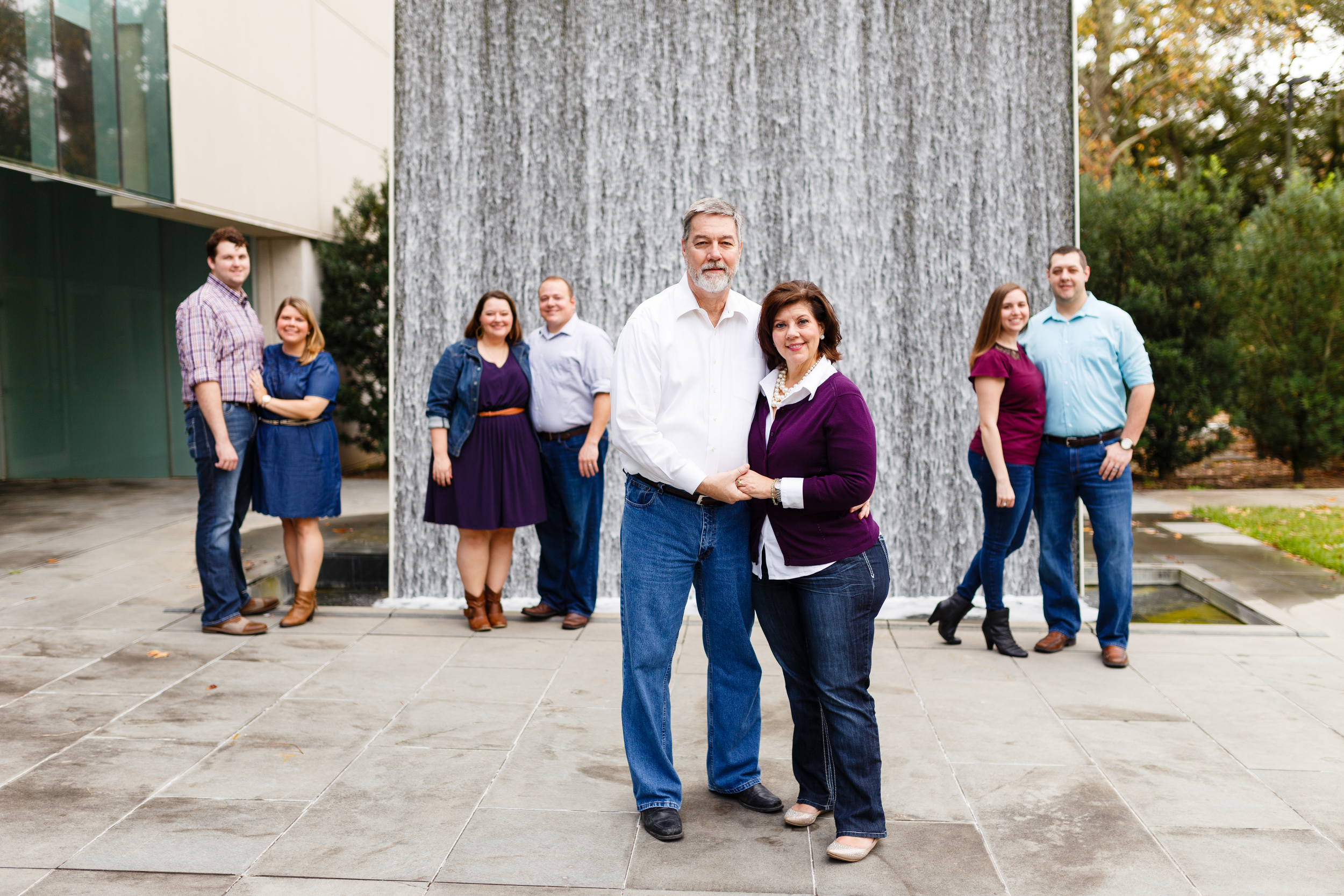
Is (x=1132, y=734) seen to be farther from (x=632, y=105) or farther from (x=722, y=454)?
(x=632, y=105)

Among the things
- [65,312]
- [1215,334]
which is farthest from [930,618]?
[65,312]

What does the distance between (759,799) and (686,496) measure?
3.43ft

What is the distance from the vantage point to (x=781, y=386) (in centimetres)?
325

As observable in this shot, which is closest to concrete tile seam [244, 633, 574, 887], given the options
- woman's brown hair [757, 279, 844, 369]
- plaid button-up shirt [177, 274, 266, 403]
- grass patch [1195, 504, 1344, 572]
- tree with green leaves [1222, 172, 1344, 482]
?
plaid button-up shirt [177, 274, 266, 403]

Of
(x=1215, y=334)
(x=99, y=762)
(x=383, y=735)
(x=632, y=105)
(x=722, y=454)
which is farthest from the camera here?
(x=1215, y=334)

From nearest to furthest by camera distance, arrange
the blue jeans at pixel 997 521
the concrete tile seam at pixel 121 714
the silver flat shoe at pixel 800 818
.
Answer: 1. the silver flat shoe at pixel 800 818
2. the concrete tile seam at pixel 121 714
3. the blue jeans at pixel 997 521

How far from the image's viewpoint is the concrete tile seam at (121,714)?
3.74 meters

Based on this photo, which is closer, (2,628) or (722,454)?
(722,454)

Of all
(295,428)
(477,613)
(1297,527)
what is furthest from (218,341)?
(1297,527)

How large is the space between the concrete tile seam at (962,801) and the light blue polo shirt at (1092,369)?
57.4 inches

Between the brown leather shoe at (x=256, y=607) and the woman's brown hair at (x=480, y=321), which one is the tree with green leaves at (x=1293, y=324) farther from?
the brown leather shoe at (x=256, y=607)

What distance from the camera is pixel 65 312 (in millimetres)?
12219

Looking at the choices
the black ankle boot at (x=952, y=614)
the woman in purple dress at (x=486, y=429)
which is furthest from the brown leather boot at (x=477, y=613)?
the black ankle boot at (x=952, y=614)

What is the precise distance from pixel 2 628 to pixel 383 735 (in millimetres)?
2866
